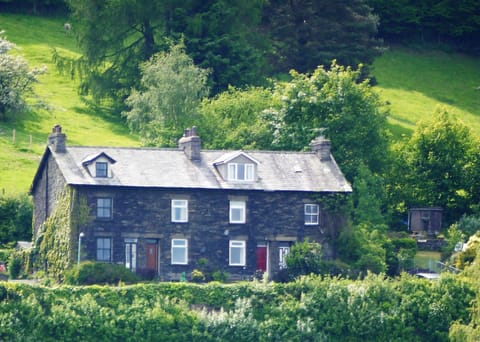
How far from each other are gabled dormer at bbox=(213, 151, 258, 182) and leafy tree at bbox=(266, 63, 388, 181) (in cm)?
975

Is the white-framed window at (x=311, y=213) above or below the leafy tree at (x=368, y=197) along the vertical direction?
below

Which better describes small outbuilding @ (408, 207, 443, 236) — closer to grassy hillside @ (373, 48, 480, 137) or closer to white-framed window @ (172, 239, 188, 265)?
white-framed window @ (172, 239, 188, 265)

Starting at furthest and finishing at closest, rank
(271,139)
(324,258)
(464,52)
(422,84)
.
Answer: (464,52) < (422,84) < (271,139) < (324,258)

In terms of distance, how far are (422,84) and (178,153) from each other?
54.5m

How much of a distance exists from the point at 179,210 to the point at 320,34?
39.8m

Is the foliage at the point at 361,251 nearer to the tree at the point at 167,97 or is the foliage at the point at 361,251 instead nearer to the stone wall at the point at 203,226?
the stone wall at the point at 203,226

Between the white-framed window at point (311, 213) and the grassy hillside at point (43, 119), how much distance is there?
60.8ft

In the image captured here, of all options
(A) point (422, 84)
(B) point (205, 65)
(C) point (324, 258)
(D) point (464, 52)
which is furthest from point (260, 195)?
(D) point (464, 52)

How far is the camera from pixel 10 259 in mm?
81438

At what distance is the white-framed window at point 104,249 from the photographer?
254 ft

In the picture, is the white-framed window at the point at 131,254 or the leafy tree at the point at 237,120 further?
the leafy tree at the point at 237,120

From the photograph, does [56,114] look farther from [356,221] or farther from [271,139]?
[356,221]

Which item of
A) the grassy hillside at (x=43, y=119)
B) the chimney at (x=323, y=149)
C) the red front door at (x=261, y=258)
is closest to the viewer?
the red front door at (x=261, y=258)

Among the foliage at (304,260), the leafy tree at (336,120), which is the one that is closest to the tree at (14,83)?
the leafy tree at (336,120)
